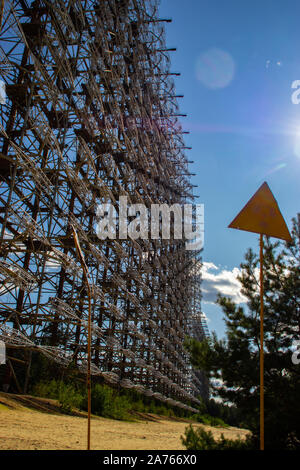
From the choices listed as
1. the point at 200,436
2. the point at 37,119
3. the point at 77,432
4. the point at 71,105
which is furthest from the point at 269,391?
the point at 71,105

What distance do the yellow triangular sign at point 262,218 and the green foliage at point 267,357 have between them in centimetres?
234

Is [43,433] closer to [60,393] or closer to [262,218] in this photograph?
[60,393]

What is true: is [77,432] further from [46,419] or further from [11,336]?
[11,336]

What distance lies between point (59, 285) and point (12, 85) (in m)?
8.44

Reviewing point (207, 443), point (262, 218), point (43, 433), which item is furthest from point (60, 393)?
point (262, 218)

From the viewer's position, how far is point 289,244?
749 centimetres

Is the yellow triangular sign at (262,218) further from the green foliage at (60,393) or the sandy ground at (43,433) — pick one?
the green foliage at (60,393)

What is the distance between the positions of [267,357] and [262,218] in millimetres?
2726

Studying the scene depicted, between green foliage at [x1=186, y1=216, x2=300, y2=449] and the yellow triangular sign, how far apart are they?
234cm

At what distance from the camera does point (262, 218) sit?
457 centimetres

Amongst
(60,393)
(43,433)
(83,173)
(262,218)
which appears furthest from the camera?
(83,173)

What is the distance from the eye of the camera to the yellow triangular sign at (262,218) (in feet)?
14.9

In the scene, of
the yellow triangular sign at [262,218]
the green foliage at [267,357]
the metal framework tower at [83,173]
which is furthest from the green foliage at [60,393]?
the yellow triangular sign at [262,218]


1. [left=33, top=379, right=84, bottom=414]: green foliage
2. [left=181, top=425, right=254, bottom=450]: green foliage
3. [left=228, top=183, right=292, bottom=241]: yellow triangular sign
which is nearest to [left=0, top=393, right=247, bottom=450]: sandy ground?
[left=33, top=379, right=84, bottom=414]: green foliage
